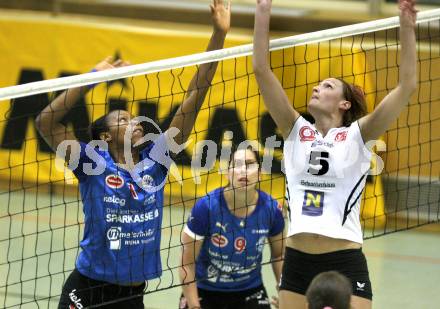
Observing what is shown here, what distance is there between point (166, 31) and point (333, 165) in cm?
586

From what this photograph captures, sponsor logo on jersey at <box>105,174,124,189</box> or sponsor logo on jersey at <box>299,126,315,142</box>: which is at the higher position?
sponsor logo on jersey at <box>299,126,315,142</box>

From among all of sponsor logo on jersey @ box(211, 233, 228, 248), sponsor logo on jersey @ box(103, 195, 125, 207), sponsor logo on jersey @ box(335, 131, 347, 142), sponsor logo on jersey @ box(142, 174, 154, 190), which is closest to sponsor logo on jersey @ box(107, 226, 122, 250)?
sponsor logo on jersey @ box(103, 195, 125, 207)

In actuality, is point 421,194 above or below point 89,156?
below

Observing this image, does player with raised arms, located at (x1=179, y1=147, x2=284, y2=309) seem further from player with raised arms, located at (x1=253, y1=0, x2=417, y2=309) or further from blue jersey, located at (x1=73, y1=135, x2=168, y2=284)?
player with raised arms, located at (x1=253, y1=0, x2=417, y2=309)

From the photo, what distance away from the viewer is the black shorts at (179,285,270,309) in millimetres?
6734

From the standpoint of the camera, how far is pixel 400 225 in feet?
34.0

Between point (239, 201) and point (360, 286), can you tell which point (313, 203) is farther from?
point (239, 201)

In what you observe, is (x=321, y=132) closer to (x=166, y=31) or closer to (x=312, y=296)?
(x=312, y=296)

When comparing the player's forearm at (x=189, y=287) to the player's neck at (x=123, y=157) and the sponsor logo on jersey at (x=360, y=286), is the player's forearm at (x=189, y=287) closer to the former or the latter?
the player's neck at (x=123, y=157)

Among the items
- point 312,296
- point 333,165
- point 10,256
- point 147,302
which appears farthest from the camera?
point 10,256

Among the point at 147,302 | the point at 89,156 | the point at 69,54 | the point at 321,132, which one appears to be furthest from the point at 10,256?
the point at 321,132

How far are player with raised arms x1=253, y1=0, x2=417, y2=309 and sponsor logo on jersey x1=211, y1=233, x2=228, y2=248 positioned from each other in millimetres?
1296

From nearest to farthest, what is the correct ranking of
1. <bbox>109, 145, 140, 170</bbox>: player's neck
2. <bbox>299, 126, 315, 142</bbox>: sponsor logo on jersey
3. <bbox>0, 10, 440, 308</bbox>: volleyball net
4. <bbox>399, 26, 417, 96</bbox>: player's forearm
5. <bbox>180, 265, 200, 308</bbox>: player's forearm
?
<bbox>399, 26, 417, 96</bbox>: player's forearm < <bbox>299, 126, 315, 142</bbox>: sponsor logo on jersey < <bbox>109, 145, 140, 170</bbox>: player's neck < <bbox>180, 265, 200, 308</bbox>: player's forearm < <bbox>0, 10, 440, 308</bbox>: volleyball net

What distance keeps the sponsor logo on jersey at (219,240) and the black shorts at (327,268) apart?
1.35 metres
